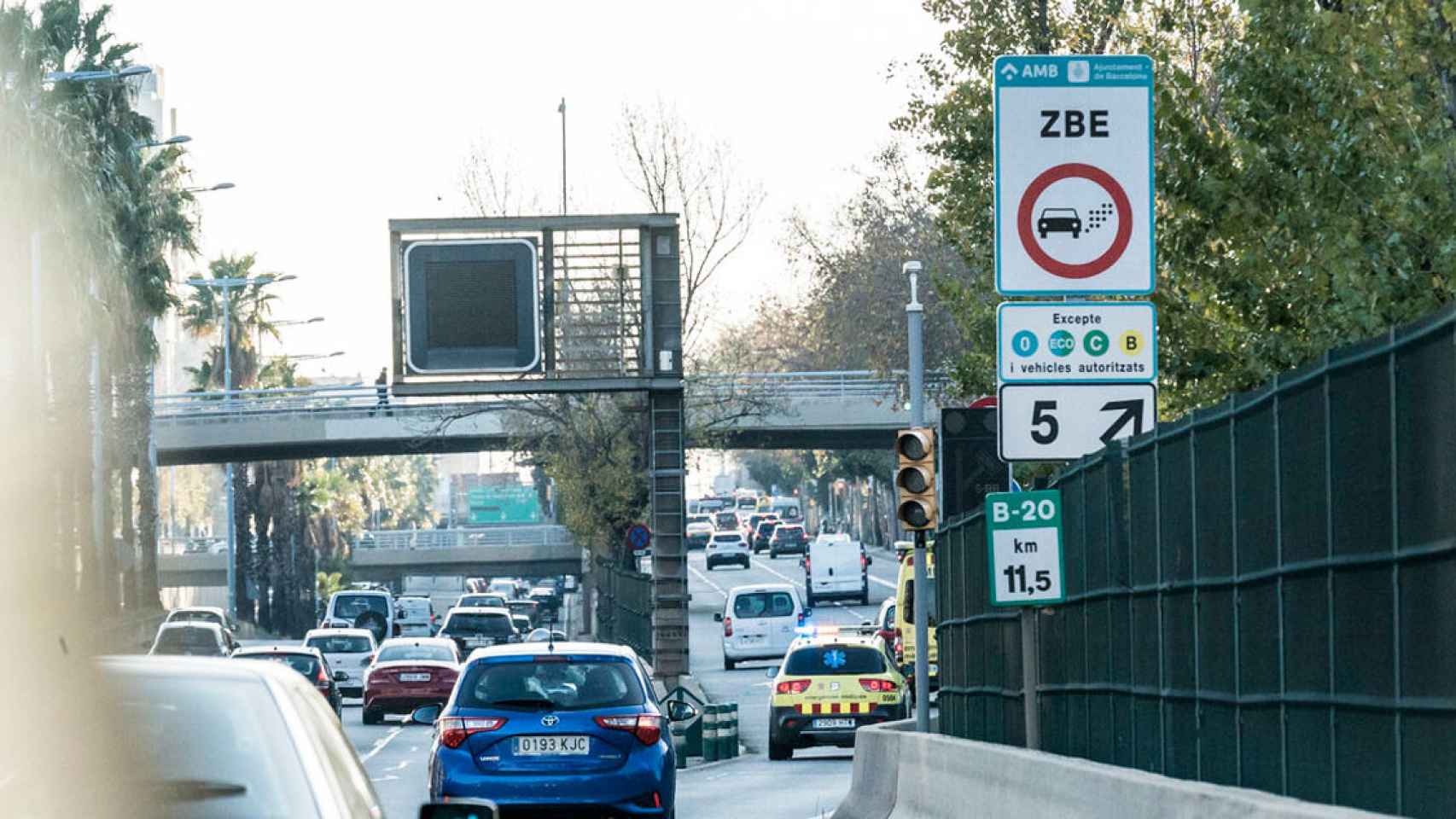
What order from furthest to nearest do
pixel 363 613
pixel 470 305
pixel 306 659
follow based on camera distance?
pixel 363 613 < pixel 306 659 < pixel 470 305

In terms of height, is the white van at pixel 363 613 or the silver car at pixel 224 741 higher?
the silver car at pixel 224 741

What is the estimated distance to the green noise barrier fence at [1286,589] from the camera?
8938 mm

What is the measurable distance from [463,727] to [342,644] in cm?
3694

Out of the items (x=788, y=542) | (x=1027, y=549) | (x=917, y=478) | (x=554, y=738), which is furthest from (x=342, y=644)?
(x=788, y=542)

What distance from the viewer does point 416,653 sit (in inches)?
1661

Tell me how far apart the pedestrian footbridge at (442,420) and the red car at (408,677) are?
28.8 m

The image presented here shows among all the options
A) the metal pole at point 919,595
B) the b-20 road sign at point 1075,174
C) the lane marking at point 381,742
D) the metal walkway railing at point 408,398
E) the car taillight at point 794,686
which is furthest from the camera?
the metal walkway railing at point 408,398

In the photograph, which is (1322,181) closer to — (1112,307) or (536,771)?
(1112,307)

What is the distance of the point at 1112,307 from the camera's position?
12930 millimetres

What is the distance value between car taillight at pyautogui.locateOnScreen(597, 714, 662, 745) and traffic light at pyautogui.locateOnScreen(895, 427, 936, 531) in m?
4.25

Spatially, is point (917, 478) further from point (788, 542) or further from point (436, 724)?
point (788, 542)

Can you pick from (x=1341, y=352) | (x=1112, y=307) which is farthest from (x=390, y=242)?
(x=1341, y=352)

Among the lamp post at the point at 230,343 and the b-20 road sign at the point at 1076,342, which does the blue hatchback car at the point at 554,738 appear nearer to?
the b-20 road sign at the point at 1076,342

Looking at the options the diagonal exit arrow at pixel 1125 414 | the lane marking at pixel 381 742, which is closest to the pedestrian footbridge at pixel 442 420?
the lane marking at pixel 381 742
